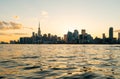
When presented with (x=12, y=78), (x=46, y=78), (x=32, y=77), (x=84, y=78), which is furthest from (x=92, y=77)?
(x=12, y=78)

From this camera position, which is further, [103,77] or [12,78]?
[103,77]

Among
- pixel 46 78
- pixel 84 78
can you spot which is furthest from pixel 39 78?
pixel 84 78

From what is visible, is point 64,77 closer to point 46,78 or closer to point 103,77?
point 46,78

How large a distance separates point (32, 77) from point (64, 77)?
3.36m

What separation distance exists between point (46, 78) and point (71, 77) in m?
2.67

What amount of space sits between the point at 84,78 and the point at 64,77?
2.11 m

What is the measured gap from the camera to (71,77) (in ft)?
72.7

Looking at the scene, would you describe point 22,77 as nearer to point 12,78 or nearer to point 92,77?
point 12,78

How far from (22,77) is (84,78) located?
642 cm

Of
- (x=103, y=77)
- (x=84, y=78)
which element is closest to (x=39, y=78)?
(x=84, y=78)

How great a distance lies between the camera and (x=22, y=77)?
858 inches

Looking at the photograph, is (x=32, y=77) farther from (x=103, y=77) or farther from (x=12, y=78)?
(x=103, y=77)

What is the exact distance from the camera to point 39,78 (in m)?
21.5

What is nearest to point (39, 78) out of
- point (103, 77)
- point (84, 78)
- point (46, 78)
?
point (46, 78)
